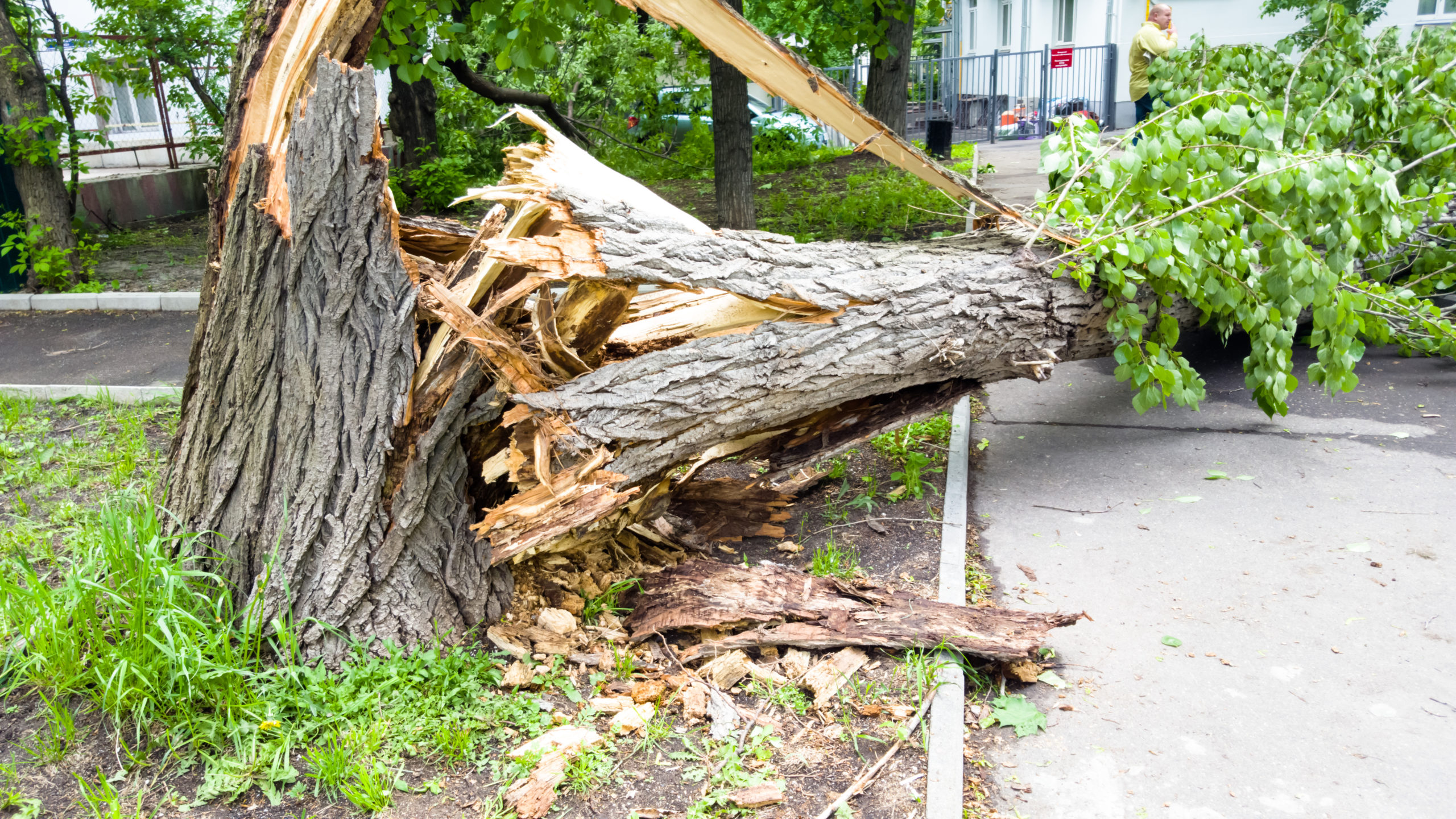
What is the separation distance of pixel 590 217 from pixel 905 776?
75.4 inches

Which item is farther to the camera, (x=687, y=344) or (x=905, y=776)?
(x=687, y=344)

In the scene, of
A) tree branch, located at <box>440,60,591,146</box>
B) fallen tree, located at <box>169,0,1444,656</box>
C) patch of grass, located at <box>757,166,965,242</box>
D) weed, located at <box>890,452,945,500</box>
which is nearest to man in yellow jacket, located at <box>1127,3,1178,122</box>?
patch of grass, located at <box>757,166,965,242</box>

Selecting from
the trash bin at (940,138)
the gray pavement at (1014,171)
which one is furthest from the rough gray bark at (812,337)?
the trash bin at (940,138)

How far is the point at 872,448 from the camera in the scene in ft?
16.6

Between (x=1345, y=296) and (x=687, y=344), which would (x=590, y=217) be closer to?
(x=687, y=344)

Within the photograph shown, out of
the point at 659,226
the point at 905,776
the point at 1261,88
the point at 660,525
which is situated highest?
the point at 1261,88

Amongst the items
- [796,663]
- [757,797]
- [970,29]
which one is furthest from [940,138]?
[970,29]

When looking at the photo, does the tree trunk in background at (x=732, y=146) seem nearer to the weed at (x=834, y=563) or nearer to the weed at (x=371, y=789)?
the weed at (x=834, y=563)

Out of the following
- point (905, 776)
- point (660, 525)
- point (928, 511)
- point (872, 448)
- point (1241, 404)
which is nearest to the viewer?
point (905, 776)

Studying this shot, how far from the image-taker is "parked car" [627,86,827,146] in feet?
48.1

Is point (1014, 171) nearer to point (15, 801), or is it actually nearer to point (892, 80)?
point (892, 80)

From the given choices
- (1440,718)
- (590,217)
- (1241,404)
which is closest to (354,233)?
(590,217)

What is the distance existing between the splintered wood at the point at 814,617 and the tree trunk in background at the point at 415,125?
29.9 feet

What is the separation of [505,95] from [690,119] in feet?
19.0
